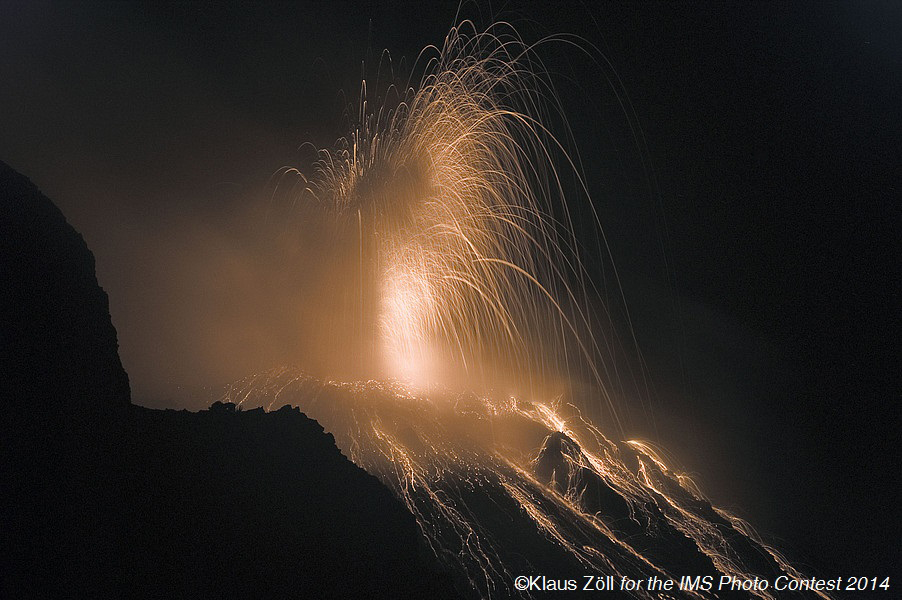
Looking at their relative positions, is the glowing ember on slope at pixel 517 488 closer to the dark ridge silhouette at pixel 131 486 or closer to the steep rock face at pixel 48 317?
the dark ridge silhouette at pixel 131 486

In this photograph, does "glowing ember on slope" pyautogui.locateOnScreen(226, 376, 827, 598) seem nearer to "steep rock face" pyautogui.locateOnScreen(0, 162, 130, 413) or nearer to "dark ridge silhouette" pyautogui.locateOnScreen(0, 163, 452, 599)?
"dark ridge silhouette" pyautogui.locateOnScreen(0, 163, 452, 599)

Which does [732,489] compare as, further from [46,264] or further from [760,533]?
[46,264]

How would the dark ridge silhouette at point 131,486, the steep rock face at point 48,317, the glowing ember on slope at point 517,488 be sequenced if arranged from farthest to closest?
the glowing ember on slope at point 517,488 → the steep rock face at point 48,317 → the dark ridge silhouette at point 131,486

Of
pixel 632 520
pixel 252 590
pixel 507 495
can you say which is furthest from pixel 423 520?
pixel 632 520

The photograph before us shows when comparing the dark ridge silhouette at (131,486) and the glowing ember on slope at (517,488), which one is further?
the glowing ember on slope at (517,488)

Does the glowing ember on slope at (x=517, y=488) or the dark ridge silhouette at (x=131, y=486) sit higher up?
the glowing ember on slope at (x=517, y=488)

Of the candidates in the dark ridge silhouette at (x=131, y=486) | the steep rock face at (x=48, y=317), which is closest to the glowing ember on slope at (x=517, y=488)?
the dark ridge silhouette at (x=131, y=486)
